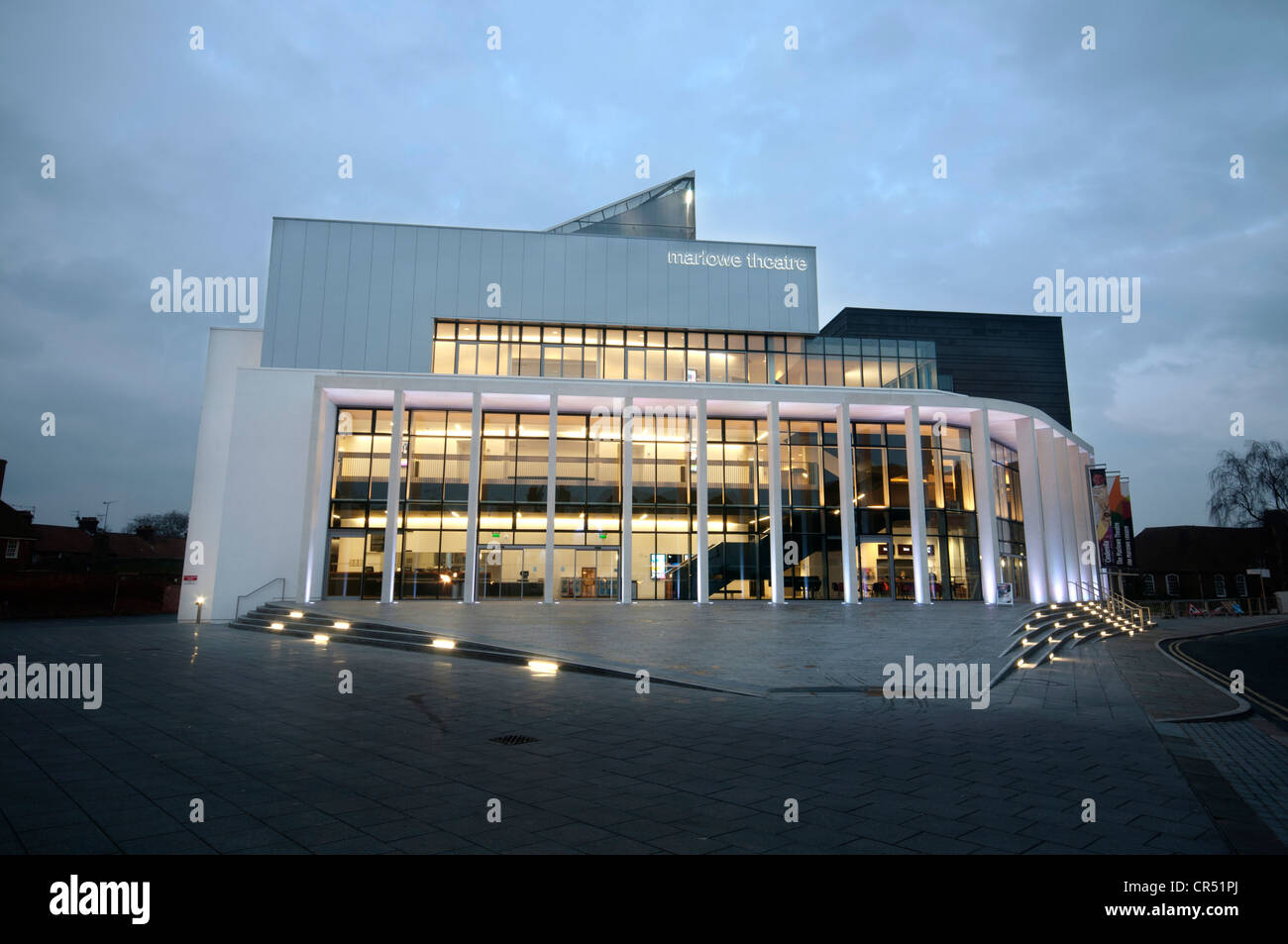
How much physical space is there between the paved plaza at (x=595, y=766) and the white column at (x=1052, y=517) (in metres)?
21.4

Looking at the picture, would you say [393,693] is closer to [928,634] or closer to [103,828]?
[103,828]

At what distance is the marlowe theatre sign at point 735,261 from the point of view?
113 feet

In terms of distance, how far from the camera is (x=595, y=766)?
652cm

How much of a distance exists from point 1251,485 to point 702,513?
1959 inches

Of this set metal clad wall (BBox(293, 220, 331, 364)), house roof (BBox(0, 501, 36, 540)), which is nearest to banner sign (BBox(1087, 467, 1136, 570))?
metal clad wall (BBox(293, 220, 331, 364))

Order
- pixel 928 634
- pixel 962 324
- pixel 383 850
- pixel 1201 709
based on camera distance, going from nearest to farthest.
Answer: pixel 383 850
pixel 1201 709
pixel 928 634
pixel 962 324

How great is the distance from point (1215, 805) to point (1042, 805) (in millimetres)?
1401

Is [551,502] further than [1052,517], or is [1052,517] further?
[1052,517]

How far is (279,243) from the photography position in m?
31.6

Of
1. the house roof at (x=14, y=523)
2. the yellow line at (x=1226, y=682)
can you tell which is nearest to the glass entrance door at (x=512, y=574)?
the yellow line at (x=1226, y=682)
